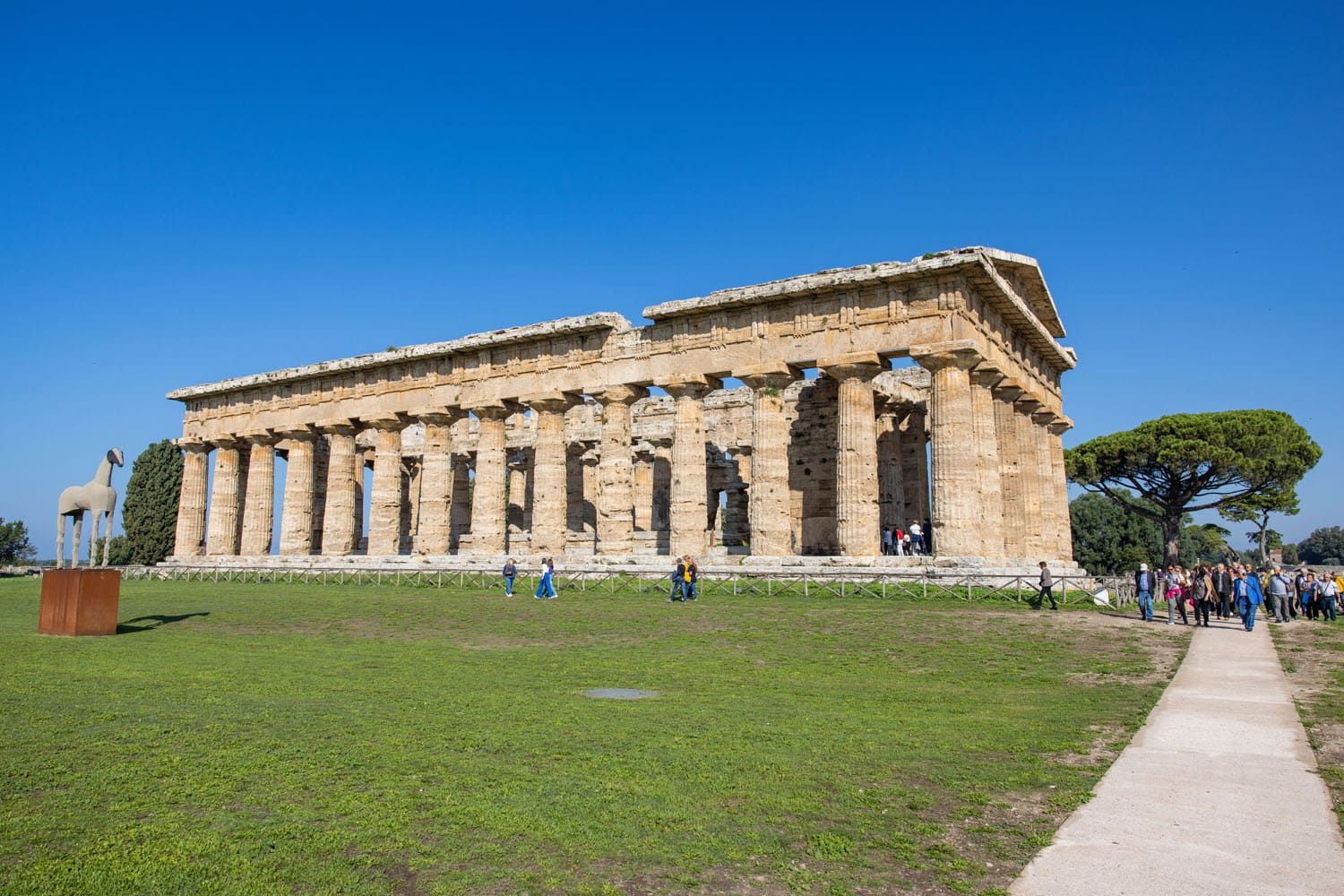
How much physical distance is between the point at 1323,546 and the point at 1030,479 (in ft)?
416

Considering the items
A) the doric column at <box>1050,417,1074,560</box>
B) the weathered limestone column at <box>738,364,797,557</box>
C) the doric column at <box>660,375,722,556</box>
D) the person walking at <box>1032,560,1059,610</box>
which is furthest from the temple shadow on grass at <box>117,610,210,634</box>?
the doric column at <box>1050,417,1074,560</box>

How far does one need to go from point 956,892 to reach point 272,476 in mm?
46836

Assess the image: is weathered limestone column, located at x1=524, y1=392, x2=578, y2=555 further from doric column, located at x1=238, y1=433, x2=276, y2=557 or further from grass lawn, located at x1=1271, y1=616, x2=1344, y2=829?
grass lawn, located at x1=1271, y1=616, x2=1344, y2=829

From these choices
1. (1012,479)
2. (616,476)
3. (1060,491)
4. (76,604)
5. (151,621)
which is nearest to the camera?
(76,604)

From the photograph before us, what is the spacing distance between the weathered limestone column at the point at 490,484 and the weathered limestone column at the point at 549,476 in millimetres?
2371

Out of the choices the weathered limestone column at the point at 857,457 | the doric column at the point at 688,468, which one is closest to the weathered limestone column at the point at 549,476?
the doric column at the point at 688,468

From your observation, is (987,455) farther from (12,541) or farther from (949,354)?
(12,541)

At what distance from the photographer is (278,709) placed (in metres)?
9.96

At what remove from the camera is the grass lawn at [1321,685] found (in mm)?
8227

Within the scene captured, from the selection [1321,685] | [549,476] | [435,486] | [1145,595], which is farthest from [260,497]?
[1321,685]

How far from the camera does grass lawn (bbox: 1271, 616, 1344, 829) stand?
324 inches

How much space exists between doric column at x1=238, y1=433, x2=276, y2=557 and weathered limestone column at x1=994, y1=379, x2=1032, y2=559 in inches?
1384

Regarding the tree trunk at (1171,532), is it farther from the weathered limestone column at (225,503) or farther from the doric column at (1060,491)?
the weathered limestone column at (225,503)

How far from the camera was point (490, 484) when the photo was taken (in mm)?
38156
